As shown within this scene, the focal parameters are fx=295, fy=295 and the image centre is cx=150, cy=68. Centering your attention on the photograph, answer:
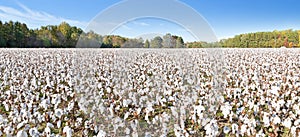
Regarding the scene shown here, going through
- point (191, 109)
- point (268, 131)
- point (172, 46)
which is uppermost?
point (172, 46)

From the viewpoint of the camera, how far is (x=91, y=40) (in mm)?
5039

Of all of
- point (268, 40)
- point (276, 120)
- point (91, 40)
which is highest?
point (91, 40)

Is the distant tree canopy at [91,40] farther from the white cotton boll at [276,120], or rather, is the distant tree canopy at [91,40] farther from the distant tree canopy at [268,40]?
the white cotton boll at [276,120]

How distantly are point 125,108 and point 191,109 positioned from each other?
1.25 m

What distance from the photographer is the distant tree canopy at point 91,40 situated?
16.0 ft

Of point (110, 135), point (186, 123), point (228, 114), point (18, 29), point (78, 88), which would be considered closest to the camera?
point (110, 135)

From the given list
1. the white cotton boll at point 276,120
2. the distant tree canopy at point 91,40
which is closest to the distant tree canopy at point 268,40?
the distant tree canopy at point 91,40

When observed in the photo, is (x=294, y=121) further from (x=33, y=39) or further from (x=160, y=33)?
(x=33, y=39)

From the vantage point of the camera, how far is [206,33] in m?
4.41

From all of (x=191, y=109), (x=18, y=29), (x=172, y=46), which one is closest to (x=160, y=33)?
A: (x=172, y=46)

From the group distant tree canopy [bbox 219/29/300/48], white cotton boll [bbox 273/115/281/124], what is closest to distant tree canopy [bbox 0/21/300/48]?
distant tree canopy [bbox 219/29/300/48]

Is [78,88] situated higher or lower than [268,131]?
higher

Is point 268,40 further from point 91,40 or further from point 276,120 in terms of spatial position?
point 91,40

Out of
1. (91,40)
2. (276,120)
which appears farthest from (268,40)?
(91,40)
